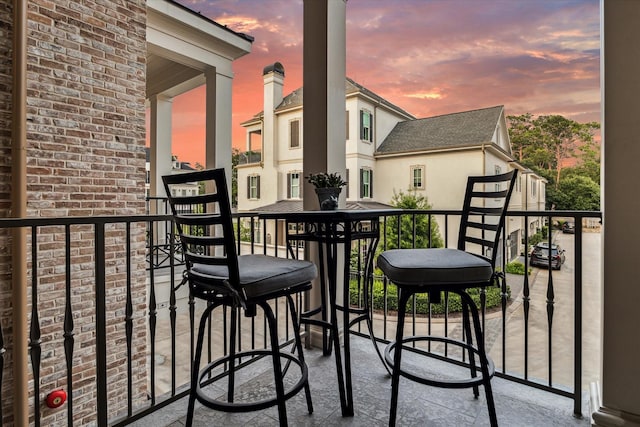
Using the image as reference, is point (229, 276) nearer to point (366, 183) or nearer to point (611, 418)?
point (611, 418)

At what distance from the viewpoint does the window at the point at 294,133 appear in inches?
448

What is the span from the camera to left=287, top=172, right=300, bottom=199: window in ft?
38.1

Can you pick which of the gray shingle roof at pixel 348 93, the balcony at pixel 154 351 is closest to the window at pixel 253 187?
the gray shingle roof at pixel 348 93

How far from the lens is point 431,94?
11.5 m

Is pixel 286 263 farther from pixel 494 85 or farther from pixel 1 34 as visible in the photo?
pixel 494 85

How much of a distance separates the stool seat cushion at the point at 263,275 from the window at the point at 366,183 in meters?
9.74

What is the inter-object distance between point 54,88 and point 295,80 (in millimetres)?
10207

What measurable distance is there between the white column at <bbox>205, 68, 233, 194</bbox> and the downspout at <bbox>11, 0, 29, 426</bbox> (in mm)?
2616

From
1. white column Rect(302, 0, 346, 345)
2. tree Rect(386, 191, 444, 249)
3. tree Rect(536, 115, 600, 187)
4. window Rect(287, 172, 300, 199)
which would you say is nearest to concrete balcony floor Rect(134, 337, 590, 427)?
white column Rect(302, 0, 346, 345)

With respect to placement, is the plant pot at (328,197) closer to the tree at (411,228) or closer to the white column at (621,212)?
the white column at (621,212)

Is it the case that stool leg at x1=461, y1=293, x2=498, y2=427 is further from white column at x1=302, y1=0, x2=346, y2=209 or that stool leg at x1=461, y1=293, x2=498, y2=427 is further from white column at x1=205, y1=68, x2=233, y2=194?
white column at x1=205, y1=68, x2=233, y2=194

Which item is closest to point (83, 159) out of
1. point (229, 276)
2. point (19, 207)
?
point (19, 207)

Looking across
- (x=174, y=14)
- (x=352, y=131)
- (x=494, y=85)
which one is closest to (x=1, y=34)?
(x=174, y=14)

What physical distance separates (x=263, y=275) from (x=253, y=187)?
1189 centimetres
